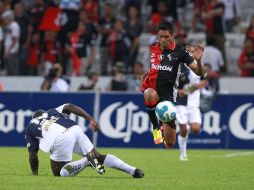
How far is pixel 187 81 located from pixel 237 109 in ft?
10.7

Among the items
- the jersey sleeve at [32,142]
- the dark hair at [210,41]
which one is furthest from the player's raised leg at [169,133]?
the dark hair at [210,41]

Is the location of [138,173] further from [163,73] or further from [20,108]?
[20,108]

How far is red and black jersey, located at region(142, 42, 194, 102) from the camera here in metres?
16.0

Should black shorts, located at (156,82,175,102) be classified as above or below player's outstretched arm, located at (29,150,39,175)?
above

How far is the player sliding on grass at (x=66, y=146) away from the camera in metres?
13.9

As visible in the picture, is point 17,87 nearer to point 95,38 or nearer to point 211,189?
point 95,38

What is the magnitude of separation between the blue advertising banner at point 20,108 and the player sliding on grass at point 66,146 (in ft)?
29.1

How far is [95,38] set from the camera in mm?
26625

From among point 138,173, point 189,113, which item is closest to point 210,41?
point 189,113

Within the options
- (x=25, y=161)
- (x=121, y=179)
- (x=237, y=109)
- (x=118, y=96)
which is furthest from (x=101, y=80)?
(x=121, y=179)

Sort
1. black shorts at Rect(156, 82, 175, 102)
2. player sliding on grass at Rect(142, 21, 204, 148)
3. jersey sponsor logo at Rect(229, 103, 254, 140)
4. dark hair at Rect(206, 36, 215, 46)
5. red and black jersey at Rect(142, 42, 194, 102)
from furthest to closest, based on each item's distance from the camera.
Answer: dark hair at Rect(206, 36, 215, 46), jersey sponsor logo at Rect(229, 103, 254, 140), black shorts at Rect(156, 82, 175, 102), red and black jersey at Rect(142, 42, 194, 102), player sliding on grass at Rect(142, 21, 204, 148)

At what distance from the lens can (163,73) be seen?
16.2 metres

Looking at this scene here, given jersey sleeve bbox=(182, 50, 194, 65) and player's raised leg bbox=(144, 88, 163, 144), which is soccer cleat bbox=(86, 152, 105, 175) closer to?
player's raised leg bbox=(144, 88, 163, 144)

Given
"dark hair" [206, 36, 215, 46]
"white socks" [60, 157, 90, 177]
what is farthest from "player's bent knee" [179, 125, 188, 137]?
"dark hair" [206, 36, 215, 46]
